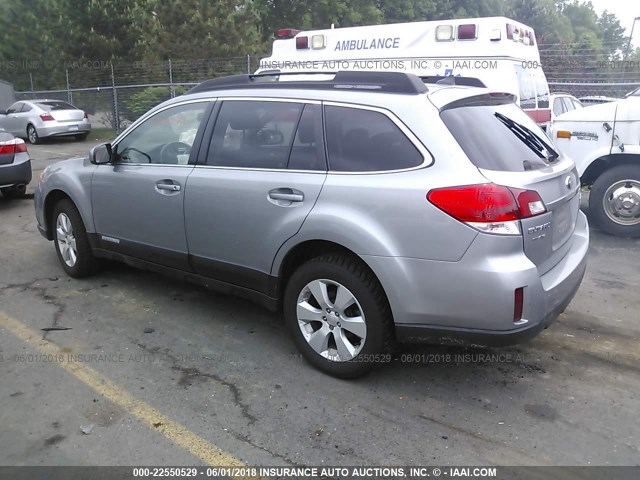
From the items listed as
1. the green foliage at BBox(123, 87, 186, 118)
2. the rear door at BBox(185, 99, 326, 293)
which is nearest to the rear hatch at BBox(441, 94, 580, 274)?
the rear door at BBox(185, 99, 326, 293)

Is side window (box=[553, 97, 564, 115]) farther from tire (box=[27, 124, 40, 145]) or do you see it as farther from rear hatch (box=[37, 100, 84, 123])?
tire (box=[27, 124, 40, 145])

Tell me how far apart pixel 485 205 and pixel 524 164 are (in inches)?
22.6

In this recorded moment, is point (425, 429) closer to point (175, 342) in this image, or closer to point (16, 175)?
point (175, 342)

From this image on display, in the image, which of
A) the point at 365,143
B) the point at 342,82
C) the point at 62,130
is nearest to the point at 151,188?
the point at 342,82

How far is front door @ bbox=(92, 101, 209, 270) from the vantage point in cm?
425

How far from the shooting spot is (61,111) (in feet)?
59.0

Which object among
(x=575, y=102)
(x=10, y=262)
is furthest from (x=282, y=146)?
(x=575, y=102)

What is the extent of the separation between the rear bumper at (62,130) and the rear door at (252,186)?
51.3 feet

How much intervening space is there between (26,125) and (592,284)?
17.9m

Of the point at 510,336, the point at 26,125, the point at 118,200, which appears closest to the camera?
the point at 510,336

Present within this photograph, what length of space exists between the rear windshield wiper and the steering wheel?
2222 millimetres

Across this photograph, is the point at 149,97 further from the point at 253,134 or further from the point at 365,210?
the point at 365,210

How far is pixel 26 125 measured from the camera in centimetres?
1819

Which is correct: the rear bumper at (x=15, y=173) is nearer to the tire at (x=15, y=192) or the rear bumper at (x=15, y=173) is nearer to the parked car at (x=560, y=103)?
the tire at (x=15, y=192)
